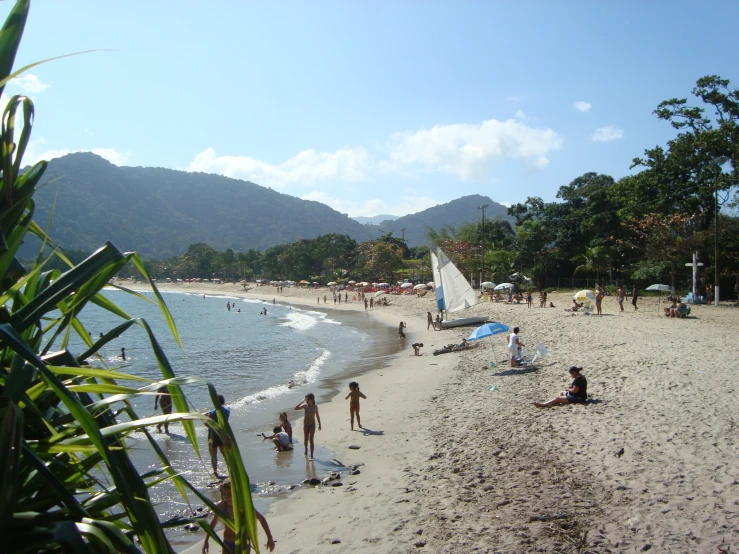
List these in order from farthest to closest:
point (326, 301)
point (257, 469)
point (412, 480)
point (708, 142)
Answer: point (326, 301), point (708, 142), point (257, 469), point (412, 480)

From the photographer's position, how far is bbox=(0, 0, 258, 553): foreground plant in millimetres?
1211

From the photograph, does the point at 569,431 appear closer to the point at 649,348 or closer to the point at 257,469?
the point at 257,469

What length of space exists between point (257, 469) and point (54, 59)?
371 inches

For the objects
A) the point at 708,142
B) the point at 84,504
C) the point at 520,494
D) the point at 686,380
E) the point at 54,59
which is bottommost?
the point at 520,494

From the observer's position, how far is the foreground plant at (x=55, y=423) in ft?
3.97

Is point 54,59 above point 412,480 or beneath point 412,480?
above

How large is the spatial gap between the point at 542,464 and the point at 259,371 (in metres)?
15.2

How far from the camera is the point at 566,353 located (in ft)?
53.8

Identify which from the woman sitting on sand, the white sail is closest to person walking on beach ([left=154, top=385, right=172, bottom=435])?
the woman sitting on sand

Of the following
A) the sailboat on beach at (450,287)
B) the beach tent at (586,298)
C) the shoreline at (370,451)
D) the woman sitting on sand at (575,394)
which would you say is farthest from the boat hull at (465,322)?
the woman sitting on sand at (575,394)

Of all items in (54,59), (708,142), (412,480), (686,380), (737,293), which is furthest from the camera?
(737,293)

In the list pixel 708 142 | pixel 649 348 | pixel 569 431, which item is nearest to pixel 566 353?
pixel 649 348

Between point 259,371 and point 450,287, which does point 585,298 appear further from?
point 259,371

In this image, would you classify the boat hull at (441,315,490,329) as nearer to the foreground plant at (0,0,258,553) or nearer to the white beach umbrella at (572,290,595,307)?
the white beach umbrella at (572,290,595,307)
